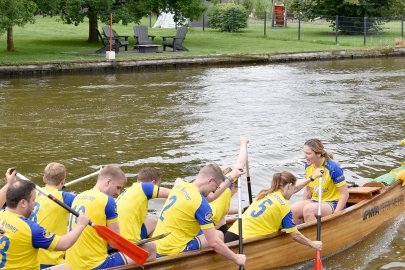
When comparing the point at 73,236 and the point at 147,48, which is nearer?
the point at 73,236

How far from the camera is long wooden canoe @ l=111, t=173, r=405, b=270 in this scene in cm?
884

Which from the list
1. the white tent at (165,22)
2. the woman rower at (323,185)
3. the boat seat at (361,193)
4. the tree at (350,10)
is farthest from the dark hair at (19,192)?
the white tent at (165,22)

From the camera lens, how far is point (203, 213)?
8.45 meters

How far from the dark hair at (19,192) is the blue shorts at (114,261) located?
4.67ft

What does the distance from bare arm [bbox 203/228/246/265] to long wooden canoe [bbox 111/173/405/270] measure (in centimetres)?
19

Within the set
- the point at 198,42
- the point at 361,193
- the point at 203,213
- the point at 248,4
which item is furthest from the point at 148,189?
the point at 248,4

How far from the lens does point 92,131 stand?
64.5 ft

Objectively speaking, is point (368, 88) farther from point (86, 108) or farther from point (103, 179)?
point (103, 179)

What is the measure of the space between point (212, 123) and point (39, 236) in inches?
541

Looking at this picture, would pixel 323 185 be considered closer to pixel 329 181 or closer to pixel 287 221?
pixel 329 181

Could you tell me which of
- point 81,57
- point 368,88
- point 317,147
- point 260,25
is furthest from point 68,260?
point 260,25

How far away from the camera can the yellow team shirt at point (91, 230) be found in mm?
8055

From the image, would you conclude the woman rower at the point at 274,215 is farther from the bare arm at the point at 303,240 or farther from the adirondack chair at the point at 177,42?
the adirondack chair at the point at 177,42

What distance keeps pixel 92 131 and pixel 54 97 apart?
5103 mm
